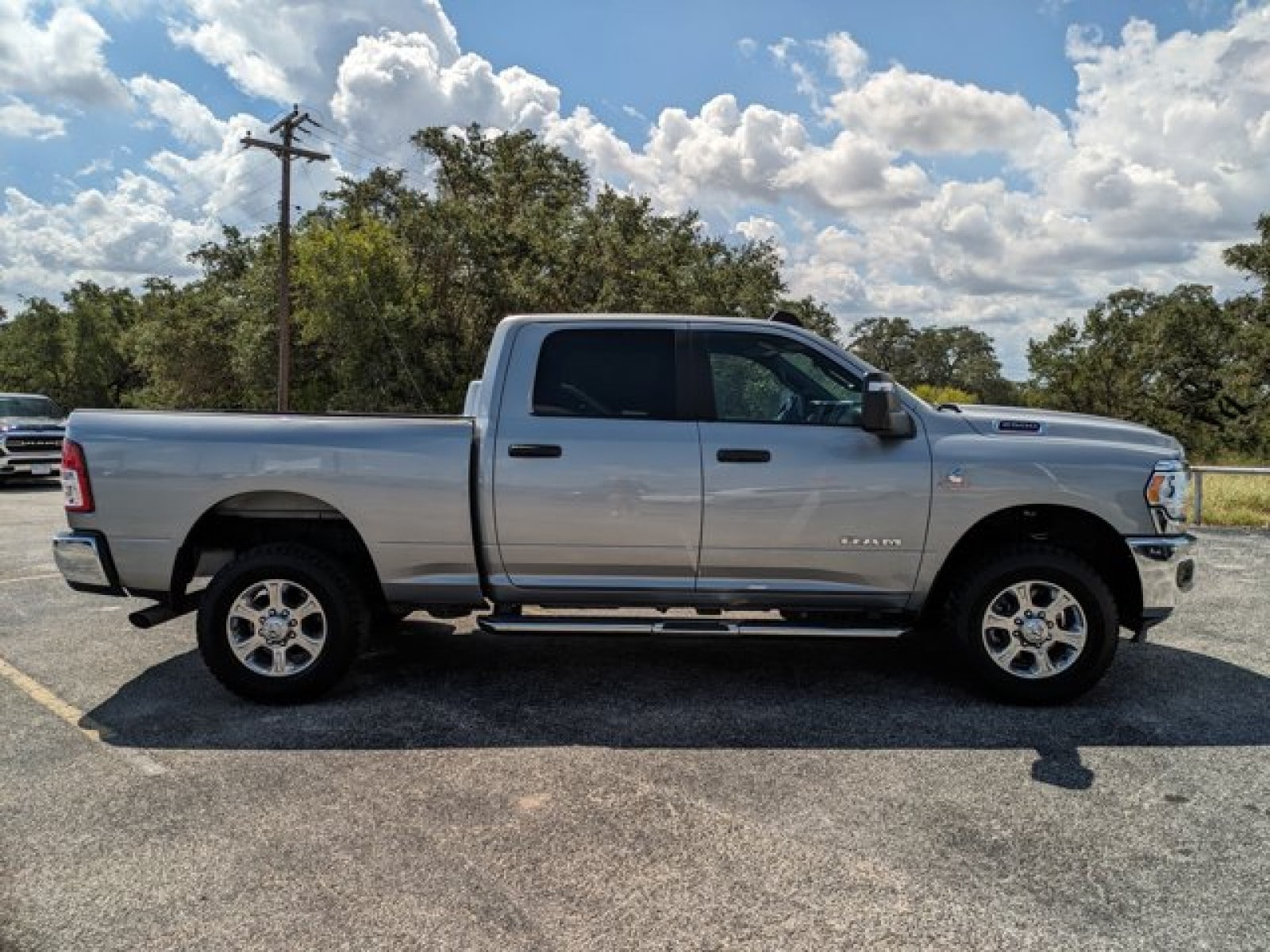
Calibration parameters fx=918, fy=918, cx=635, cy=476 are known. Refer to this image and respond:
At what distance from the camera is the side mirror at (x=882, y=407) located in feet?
14.7

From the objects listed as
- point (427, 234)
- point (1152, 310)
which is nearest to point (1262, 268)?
point (1152, 310)

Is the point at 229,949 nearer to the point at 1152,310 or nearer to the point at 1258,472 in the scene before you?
the point at 1258,472

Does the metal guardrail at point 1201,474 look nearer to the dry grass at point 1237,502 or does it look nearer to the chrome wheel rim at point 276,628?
the dry grass at point 1237,502

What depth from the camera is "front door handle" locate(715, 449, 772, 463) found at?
4.65m

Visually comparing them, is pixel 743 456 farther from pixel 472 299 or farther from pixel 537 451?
pixel 472 299

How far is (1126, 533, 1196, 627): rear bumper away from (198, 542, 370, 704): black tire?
13.1 feet

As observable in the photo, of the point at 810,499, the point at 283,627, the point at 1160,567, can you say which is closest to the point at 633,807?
the point at 810,499

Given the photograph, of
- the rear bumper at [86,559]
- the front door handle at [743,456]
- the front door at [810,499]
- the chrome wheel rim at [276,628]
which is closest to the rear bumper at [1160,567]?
the front door at [810,499]

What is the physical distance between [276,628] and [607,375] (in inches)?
84.8

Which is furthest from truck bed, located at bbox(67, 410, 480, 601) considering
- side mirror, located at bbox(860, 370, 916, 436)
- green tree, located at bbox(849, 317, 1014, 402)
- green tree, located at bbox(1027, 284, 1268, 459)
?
green tree, located at bbox(849, 317, 1014, 402)

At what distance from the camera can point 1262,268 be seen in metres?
33.6

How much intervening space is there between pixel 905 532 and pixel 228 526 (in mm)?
3646

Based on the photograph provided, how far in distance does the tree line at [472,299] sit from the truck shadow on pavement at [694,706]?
2131cm

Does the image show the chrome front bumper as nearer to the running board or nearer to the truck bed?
the running board
